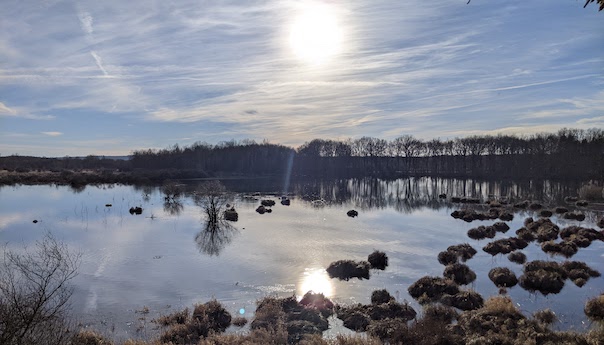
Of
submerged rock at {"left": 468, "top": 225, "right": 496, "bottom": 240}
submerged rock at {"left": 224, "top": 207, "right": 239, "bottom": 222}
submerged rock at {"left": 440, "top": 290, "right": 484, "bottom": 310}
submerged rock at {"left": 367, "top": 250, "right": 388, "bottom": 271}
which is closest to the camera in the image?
submerged rock at {"left": 440, "top": 290, "right": 484, "bottom": 310}

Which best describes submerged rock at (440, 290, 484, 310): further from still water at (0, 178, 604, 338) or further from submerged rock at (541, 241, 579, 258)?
submerged rock at (541, 241, 579, 258)

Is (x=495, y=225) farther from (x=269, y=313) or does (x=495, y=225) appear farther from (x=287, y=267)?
(x=269, y=313)

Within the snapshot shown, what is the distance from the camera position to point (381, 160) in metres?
147

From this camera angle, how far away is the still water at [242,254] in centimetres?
1512

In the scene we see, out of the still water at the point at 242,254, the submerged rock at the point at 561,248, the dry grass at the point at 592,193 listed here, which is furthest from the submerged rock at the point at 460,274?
the dry grass at the point at 592,193

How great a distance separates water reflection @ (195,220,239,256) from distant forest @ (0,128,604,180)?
70390mm

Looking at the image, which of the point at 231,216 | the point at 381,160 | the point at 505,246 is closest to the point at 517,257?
the point at 505,246

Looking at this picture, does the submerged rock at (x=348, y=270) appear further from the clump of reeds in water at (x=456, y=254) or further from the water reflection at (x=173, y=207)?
the water reflection at (x=173, y=207)

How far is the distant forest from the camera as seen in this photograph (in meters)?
102

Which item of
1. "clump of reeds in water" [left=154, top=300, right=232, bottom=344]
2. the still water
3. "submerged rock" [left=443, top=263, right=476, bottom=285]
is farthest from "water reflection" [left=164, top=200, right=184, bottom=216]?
"submerged rock" [left=443, top=263, right=476, bottom=285]

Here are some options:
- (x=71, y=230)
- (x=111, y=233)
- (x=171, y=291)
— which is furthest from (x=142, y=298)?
(x=71, y=230)

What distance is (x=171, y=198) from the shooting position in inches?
2045

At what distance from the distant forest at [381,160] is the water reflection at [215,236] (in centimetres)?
7039

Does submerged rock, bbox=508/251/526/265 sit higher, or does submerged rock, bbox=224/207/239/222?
submerged rock, bbox=224/207/239/222
